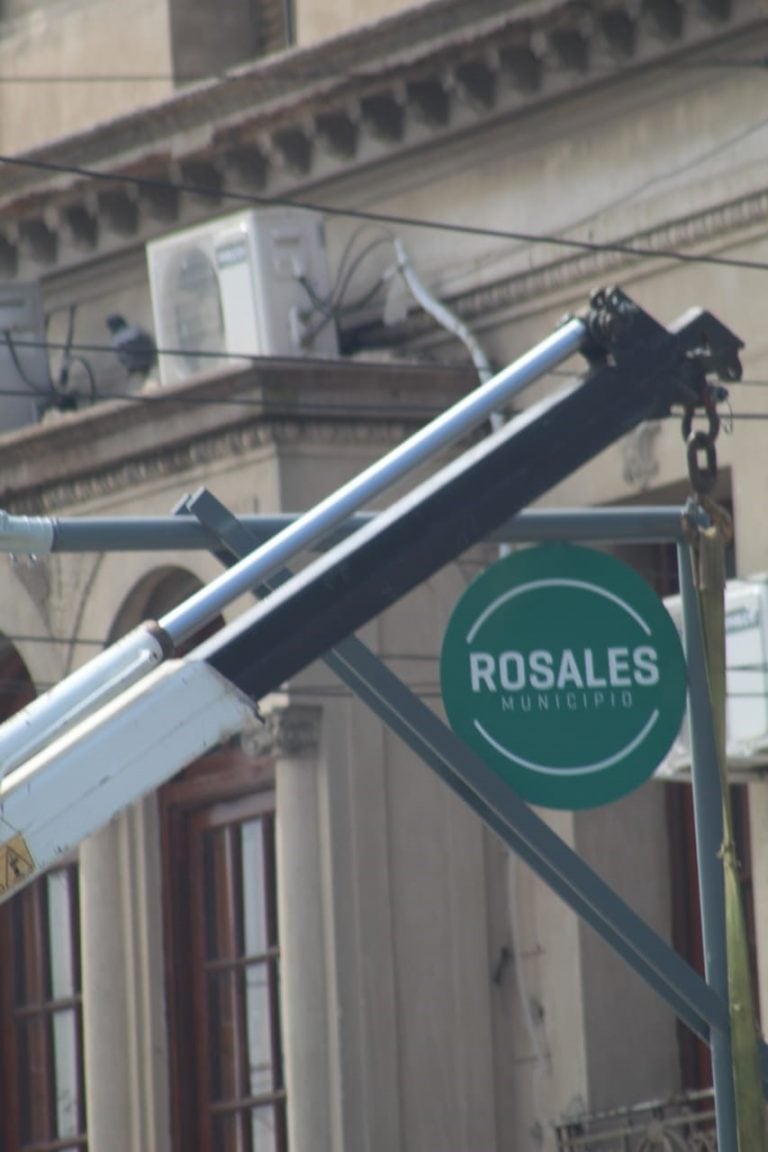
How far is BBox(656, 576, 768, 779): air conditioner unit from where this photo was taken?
49.4 ft

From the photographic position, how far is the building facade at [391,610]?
53.6 ft

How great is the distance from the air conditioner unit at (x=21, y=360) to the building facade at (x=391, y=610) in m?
0.24

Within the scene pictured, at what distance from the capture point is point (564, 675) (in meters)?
9.52

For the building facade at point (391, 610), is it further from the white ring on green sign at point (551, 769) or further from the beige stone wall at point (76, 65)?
the white ring on green sign at point (551, 769)

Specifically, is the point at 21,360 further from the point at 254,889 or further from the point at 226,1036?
the point at 226,1036

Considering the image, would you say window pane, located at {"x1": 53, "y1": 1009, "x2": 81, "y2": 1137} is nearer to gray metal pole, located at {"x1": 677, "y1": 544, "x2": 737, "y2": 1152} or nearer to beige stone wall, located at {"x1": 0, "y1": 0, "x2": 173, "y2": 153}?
beige stone wall, located at {"x1": 0, "y1": 0, "x2": 173, "y2": 153}

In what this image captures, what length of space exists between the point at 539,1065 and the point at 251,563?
9.12m

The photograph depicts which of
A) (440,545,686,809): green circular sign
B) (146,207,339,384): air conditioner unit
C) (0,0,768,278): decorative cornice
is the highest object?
(0,0,768,278): decorative cornice

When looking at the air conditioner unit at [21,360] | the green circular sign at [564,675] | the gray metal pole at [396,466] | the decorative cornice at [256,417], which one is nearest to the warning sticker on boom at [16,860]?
the gray metal pole at [396,466]

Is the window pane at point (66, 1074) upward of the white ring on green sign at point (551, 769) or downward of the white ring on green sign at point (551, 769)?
upward

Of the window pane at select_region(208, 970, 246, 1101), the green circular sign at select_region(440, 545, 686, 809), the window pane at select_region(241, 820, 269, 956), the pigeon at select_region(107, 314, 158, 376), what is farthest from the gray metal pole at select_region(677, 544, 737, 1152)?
the pigeon at select_region(107, 314, 158, 376)

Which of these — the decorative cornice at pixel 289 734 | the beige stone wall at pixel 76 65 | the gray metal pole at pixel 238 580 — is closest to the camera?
the gray metal pole at pixel 238 580

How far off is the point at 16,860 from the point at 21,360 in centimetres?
1186

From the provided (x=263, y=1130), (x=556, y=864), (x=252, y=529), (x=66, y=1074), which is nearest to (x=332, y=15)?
(x=66, y=1074)
